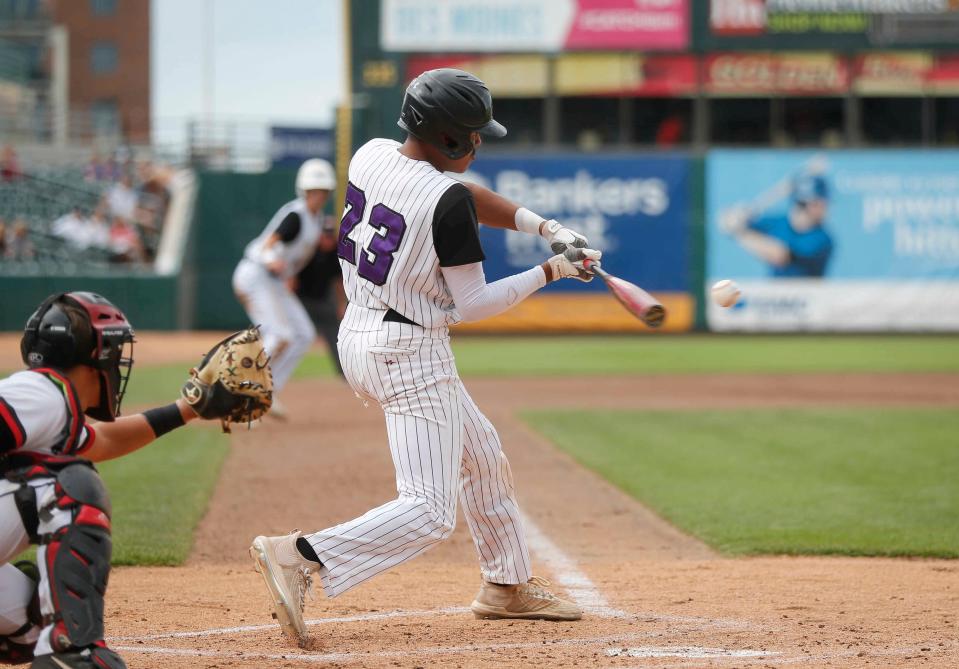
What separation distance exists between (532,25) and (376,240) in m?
20.6

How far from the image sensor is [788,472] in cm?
884

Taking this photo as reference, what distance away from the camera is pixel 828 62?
79.7 ft

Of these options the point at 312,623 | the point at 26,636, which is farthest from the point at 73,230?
the point at 26,636

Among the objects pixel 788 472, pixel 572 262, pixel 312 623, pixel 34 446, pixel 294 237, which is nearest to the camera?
pixel 34 446

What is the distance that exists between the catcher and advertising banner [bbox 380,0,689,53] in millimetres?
20979

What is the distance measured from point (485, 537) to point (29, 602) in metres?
1.77

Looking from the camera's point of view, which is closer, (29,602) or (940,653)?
(29,602)

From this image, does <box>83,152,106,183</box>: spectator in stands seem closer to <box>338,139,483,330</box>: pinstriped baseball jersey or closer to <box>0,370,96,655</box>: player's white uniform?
<box>338,139,483,330</box>: pinstriped baseball jersey

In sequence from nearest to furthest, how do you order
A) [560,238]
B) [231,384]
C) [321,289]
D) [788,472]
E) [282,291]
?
[231,384], [560,238], [788,472], [282,291], [321,289]

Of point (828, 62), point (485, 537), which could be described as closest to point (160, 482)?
point (485, 537)

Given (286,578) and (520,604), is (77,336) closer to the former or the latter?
(286,578)

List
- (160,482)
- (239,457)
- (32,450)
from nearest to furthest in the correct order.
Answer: (32,450)
(160,482)
(239,457)

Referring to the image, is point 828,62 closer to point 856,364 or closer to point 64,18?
point 856,364

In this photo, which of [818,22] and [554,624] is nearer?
[554,624]
